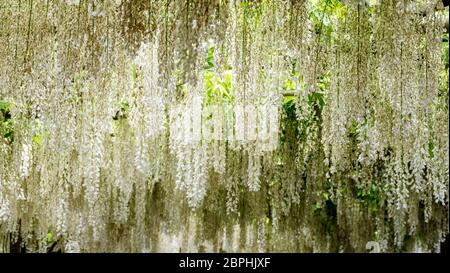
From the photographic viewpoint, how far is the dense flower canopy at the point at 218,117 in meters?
3.37

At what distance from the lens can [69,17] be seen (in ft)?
11.0

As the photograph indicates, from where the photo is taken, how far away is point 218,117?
462 cm

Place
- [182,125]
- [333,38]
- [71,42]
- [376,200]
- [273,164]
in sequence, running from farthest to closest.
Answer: [376,200]
[273,164]
[182,125]
[333,38]
[71,42]

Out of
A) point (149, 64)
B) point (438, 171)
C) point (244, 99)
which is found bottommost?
point (438, 171)

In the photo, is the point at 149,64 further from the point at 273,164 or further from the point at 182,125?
the point at 273,164

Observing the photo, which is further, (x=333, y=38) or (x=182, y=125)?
(x=182, y=125)

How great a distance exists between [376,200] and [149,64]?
3.14 m

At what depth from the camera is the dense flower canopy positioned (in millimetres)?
3365

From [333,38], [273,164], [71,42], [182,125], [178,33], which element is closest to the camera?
[178,33]

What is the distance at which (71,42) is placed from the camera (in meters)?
3.32

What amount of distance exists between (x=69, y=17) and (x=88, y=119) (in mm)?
805
